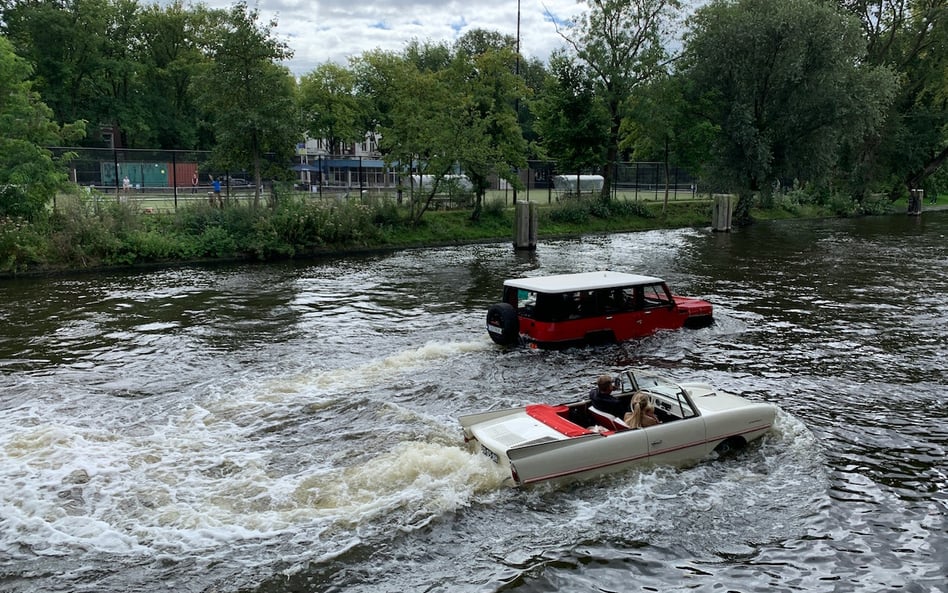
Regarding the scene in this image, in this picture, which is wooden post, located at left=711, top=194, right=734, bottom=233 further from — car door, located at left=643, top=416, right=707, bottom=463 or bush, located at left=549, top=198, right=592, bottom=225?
car door, located at left=643, top=416, right=707, bottom=463

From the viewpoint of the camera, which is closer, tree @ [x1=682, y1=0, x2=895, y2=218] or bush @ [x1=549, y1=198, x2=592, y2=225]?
tree @ [x1=682, y1=0, x2=895, y2=218]

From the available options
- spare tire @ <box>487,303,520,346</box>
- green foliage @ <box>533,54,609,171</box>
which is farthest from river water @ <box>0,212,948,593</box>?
green foliage @ <box>533,54,609,171</box>

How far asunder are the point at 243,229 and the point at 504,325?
60.7ft

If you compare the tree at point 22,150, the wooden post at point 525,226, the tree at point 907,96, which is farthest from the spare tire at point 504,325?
the tree at point 907,96

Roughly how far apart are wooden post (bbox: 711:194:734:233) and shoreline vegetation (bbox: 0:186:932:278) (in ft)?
14.5

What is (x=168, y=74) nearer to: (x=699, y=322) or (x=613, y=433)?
(x=699, y=322)

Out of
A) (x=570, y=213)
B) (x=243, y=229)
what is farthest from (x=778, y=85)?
(x=243, y=229)

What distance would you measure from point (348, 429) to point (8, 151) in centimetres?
2164

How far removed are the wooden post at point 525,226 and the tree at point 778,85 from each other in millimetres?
14569

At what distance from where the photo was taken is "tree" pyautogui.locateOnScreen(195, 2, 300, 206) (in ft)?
103

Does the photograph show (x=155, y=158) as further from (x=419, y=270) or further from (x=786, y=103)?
(x=786, y=103)

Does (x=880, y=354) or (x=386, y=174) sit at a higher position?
(x=386, y=174)

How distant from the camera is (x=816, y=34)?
40062 mm

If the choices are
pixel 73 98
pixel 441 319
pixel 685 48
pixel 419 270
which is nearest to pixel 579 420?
pixel 441 319
